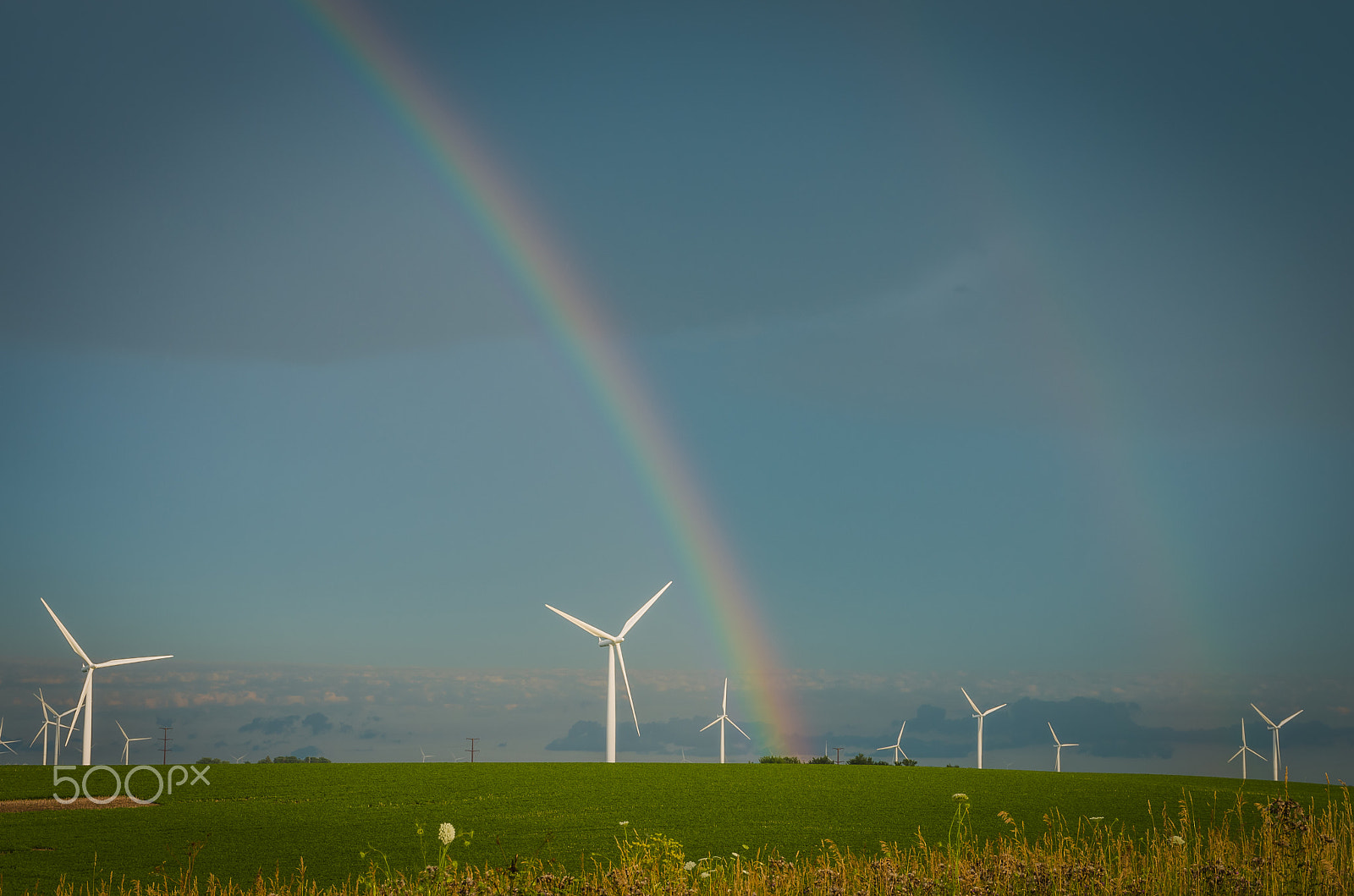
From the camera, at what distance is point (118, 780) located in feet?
149

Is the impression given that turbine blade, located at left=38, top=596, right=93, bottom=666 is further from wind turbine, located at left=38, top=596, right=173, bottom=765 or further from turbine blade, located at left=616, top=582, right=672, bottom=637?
turbine blade, located at left=616, top=582, right=672, bottom=637

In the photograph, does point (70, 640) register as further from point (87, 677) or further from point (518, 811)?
point (518, 811)

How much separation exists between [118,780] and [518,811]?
71.4ft

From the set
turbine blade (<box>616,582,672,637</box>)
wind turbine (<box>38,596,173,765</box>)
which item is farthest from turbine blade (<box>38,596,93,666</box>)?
turbine blade (<box>616,582,672,637</box>)

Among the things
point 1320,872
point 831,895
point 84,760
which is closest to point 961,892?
point 831,895

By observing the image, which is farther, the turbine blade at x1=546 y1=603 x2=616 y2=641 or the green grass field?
the turbine blade at x1=546 y1=603 x2=616 y2=641

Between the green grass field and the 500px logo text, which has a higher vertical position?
the green grass field

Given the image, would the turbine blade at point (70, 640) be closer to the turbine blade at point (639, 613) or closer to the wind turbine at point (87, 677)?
the wind turbine at point (87, 677)

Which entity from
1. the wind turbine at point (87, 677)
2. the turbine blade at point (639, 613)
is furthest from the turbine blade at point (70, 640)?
the turbine blade at point (639, 613)

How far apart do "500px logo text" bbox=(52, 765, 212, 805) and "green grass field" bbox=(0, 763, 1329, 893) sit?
2.29 ft

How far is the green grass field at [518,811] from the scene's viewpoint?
2566 centimetres

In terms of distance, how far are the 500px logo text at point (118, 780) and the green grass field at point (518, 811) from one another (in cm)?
70

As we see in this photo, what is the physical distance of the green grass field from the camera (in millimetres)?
25656

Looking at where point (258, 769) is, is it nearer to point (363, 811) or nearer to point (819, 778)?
point (363, 811)
